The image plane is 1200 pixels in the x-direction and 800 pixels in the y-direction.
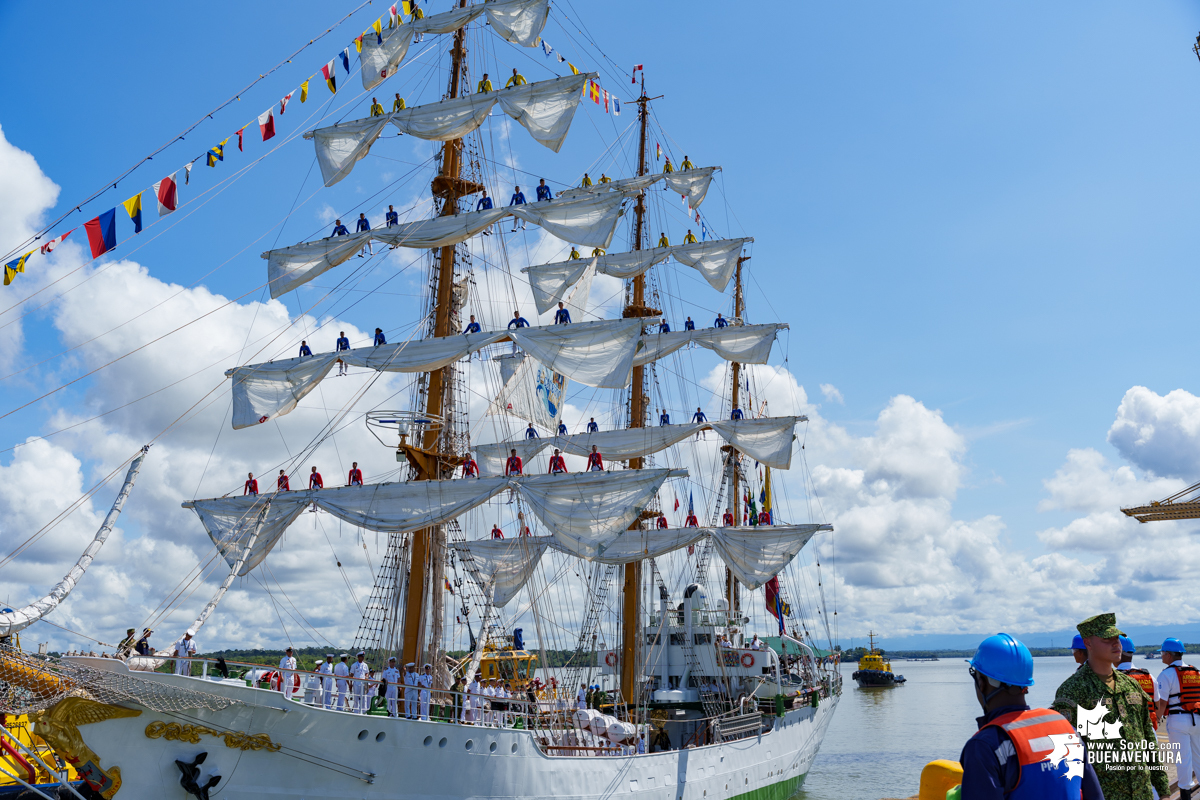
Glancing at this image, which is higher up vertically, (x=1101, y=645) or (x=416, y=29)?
(x=416, y=29)

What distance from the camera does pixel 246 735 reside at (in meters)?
13.6

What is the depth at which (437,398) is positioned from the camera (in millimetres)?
22547

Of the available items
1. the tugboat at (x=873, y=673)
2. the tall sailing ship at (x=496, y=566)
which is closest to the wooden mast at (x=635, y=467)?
the tall sailing ship at (x=496, y=566)

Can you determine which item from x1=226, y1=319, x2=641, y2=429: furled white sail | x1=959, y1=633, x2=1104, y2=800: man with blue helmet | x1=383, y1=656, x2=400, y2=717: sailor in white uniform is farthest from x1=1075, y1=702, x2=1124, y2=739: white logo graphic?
x1=226, y1=319, x2=641, y2=429: furled white sail

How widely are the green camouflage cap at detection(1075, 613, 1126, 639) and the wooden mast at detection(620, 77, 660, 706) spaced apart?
2001cm

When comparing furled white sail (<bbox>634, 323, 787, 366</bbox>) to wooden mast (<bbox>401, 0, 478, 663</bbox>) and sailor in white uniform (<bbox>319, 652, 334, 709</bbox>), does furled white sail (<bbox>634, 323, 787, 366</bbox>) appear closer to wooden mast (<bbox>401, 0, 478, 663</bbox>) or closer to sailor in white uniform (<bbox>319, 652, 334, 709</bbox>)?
wooden mast (<bbox>401, 0, 478, 663</bbox>)

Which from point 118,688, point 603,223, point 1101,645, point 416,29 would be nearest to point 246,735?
point 118,688

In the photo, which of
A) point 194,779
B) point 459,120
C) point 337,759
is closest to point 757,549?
point 459,120

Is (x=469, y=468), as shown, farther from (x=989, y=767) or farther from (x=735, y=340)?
(x=989, y=767)

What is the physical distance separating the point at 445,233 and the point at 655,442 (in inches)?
430

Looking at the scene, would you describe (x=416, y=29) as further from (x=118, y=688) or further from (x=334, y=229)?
(x=118, y=688)

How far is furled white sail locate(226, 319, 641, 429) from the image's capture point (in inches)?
873

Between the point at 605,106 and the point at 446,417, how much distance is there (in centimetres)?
1219

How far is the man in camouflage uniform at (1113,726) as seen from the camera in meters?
4.98
